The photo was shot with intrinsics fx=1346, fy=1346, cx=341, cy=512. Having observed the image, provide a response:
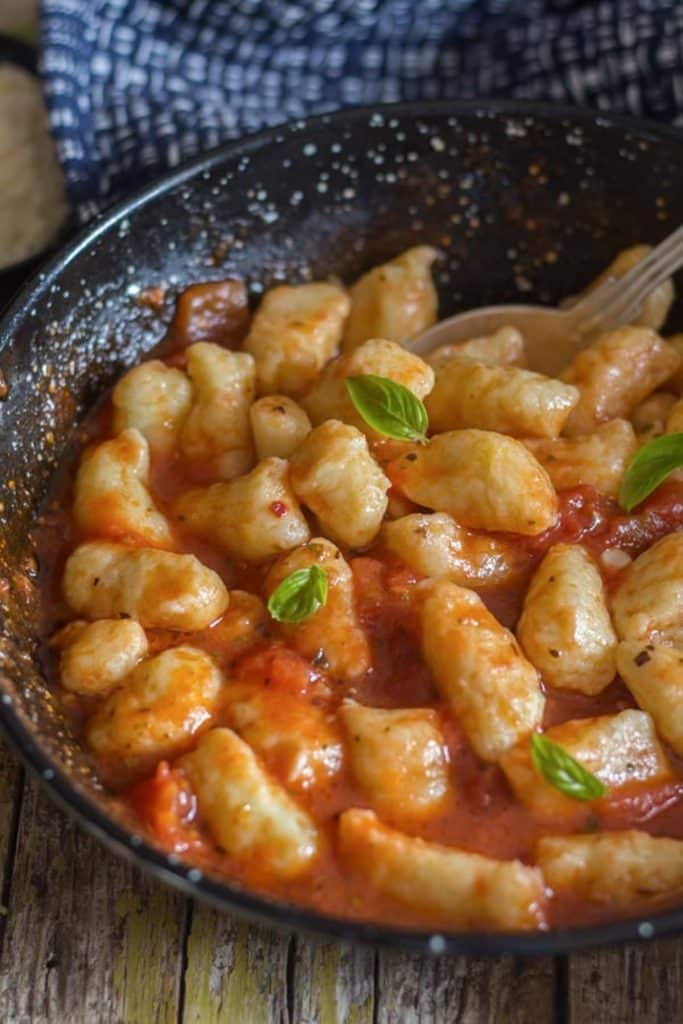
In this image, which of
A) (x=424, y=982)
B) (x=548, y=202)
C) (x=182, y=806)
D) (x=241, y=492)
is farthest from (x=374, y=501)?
(x=548, y=202)

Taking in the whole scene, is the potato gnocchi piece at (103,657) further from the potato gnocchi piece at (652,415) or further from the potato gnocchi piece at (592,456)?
the potato gnocchi piece at (652,415)

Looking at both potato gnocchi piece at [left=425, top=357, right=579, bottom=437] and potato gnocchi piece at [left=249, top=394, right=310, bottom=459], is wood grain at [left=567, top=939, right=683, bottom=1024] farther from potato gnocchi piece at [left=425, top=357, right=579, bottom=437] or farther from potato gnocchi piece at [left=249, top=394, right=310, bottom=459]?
potato gnocchi piece at [left=249, top=394, right=310, bottom=459]

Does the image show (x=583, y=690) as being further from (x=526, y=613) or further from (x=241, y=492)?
(x=241, y=492)

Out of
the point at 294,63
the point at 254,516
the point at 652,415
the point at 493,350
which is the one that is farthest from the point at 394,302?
the point at 294,63

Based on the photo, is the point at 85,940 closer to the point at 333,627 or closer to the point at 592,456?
the point at 333,627

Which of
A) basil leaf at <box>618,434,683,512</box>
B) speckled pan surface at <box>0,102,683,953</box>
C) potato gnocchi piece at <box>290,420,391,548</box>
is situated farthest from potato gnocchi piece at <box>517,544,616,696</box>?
speckled pan surface at <box>0,102,683,953</box>

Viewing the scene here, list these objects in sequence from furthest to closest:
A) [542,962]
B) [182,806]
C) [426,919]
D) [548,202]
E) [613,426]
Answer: [548,202] < [613,426] < [542,962] < [182,806] < [426,919]
